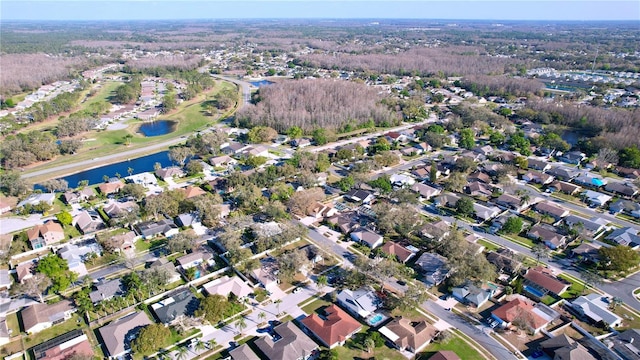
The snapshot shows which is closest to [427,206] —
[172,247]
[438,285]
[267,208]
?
[438,285]

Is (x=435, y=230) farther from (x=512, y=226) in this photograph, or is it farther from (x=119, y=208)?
(x=119, y=208)

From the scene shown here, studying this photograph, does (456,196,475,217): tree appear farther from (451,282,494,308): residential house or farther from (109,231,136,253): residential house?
(109,231,136,253): residential house

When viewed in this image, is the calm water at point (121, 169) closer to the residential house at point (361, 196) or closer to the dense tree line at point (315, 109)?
the dense tree line at point (315, 109)

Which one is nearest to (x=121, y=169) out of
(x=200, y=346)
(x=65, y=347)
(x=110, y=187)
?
(x=110, y=187)

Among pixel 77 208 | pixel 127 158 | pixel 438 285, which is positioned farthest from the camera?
pixel 127 158

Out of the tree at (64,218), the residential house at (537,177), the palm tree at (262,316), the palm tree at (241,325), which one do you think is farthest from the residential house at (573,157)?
the tree at (64,218)

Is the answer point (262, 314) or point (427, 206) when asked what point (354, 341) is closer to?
point (262, 314)
